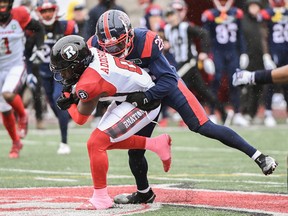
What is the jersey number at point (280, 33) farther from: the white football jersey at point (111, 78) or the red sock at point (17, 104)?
the white football jersey at point (111, 78)

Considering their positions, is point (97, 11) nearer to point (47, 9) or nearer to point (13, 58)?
point (47, 9)

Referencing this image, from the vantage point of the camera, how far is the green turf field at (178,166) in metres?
8.05

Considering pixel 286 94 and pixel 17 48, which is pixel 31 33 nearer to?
pixel 17 48

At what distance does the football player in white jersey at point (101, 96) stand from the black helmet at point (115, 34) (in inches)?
3.5

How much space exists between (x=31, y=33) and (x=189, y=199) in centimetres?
534

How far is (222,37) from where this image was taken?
1582cm

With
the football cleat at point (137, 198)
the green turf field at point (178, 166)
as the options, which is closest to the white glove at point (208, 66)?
the green turf field at point (178, 166)

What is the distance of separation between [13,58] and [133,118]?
4.63 m

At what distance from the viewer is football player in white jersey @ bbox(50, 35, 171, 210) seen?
6371mm

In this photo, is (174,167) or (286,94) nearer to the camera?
(174,167)

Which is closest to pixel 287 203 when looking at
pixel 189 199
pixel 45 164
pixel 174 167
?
pixel 189 199

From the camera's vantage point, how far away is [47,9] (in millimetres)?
11367

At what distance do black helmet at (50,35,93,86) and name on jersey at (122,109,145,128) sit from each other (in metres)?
0.46

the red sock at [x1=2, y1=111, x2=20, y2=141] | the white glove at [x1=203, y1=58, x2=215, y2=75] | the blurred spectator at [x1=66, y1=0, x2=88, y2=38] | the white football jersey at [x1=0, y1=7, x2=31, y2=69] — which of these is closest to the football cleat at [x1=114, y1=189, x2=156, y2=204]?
the red sock at [x1=2, y1=111, x2=20, y2=141]
